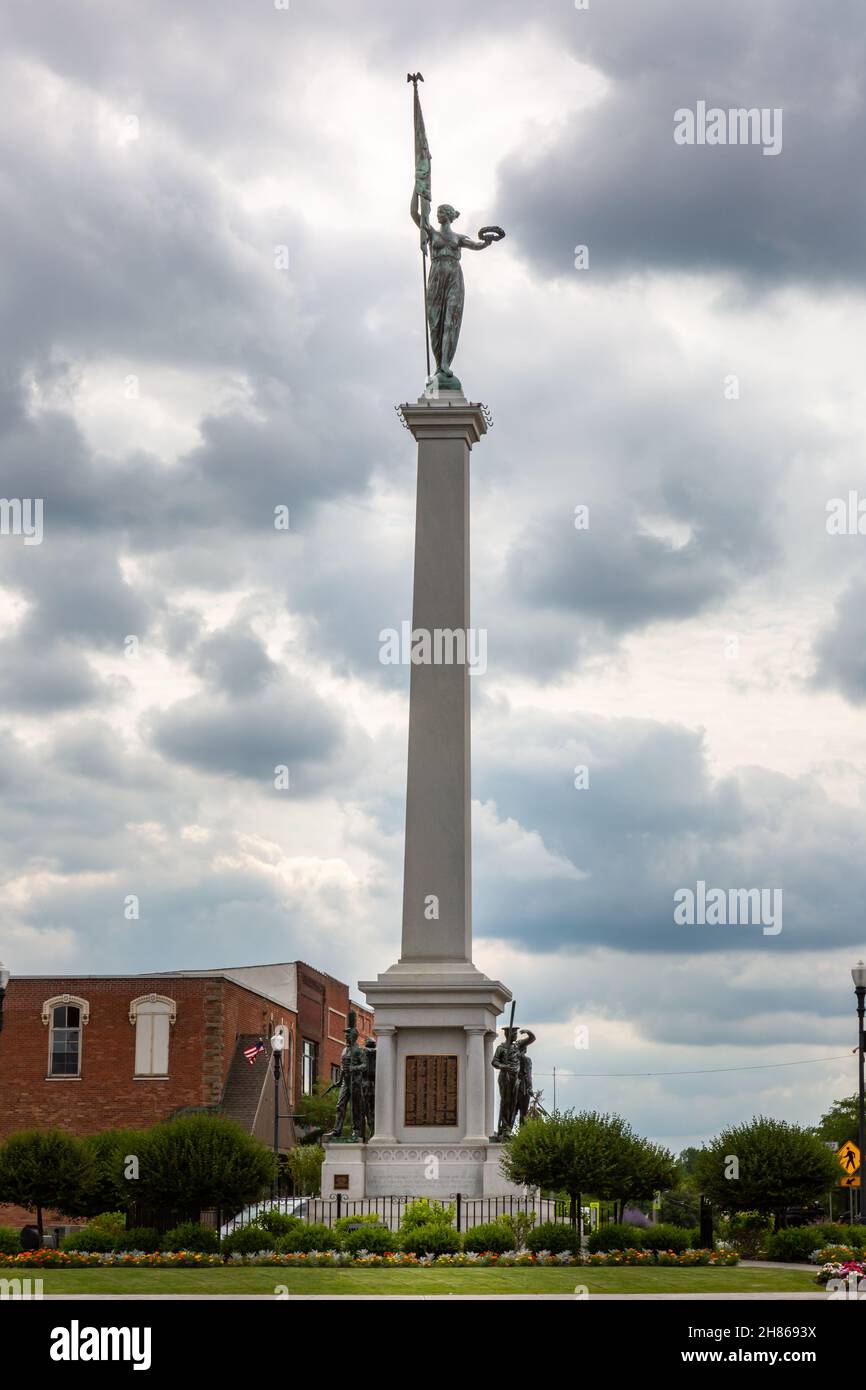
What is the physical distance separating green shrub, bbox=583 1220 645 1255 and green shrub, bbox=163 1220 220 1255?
5.46 m

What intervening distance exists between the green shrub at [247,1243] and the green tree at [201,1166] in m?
2.54

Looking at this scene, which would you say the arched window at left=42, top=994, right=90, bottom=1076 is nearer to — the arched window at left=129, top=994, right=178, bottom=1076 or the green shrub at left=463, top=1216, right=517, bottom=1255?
the arched window at left=129, top=994, right=178, bottom=1076

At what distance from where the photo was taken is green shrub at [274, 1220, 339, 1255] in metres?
31.5

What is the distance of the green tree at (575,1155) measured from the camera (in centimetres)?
3278

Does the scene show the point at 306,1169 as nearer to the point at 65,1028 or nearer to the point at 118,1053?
the point at 118,1053

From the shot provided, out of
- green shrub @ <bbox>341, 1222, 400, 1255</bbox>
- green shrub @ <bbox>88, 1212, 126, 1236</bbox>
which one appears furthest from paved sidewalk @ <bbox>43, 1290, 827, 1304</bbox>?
green shrub @ <bbox>88, 1212, 126, 1236</bbox>

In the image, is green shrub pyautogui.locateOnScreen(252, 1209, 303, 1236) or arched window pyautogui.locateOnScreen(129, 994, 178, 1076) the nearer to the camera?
green shrub pyautogui.locateOnScreen(252, 1209, 303, 1236)

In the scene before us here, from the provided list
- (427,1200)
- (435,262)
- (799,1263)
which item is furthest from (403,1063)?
(435,262)

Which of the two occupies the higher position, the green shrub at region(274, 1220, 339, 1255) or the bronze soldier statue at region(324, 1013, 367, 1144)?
the bronze soldier statue at region(324, 1013, 367, 1144)

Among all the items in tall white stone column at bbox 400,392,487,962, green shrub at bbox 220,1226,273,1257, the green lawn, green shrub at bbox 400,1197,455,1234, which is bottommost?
the green lawn

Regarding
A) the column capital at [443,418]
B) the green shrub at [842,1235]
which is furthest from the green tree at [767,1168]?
the column capital at [443,418]

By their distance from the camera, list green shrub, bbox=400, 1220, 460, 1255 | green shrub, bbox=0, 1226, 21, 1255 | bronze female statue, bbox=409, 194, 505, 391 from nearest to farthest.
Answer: green shrub, bbox=400, 1220, 460, 1255 < green shrub, bbox=0, 1226, 21, 1255 < bronze female statue, bbox=409, 194, 505, 391

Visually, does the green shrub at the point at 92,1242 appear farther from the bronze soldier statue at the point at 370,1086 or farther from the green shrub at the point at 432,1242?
the bronze soldier statue at the point at 370,1086
